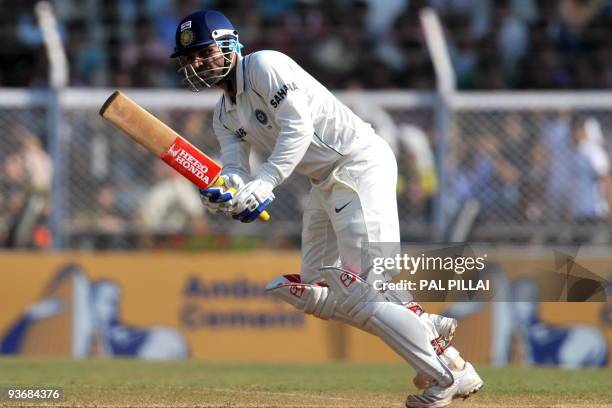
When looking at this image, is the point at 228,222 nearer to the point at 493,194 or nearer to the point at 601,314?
the point at 493,194

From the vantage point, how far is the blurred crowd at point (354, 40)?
50.9 ft

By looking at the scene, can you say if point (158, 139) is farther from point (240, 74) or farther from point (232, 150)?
point (240, 74)

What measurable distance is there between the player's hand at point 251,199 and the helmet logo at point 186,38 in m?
0.92

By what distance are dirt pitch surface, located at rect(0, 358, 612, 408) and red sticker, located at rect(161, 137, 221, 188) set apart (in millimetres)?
1283

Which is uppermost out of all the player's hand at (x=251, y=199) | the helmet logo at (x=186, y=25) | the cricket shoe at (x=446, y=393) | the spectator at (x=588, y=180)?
the spectator at (x=588, y=180)

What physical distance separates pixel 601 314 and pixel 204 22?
255 inches

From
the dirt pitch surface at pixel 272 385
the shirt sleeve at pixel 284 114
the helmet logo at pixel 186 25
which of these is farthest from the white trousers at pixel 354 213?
the helmet logo at pixel 186 25

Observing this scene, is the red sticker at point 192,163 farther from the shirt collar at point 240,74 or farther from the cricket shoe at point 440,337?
the cricket shoe at point 440,337

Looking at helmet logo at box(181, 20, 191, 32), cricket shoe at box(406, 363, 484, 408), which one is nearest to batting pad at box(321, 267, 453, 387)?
cricket shoe at box(406, 363, 484, 408)

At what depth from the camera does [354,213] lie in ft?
25.0

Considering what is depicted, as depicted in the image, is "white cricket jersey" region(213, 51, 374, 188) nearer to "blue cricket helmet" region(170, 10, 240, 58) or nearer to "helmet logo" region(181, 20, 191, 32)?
"blue cricket helmet" region(170, 10, 240, 58)

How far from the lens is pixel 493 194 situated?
13312mm

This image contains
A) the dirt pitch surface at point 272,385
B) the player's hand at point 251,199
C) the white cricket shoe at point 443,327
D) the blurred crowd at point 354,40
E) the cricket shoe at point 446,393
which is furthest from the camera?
the blurred crowd at point 354,40

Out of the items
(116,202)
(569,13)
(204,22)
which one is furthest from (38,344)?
(569,13)
